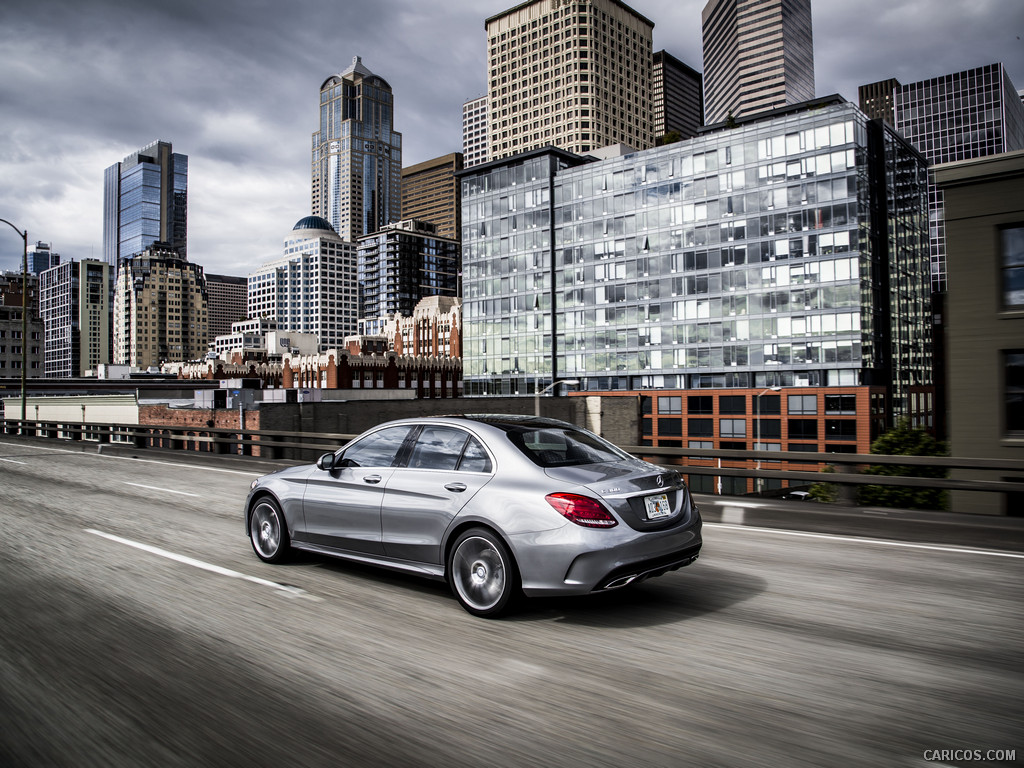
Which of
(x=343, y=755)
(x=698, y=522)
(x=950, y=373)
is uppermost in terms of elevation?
(x=950, y=373)

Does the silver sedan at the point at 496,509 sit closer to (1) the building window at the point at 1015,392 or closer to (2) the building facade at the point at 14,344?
(1) the building window at the point at 1015,392

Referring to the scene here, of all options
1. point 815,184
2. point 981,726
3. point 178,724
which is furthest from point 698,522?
point 815,184

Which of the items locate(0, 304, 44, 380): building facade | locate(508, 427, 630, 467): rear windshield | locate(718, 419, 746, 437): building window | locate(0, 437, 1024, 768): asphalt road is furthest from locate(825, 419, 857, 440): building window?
locate(0, 304, 44, 380): building facade

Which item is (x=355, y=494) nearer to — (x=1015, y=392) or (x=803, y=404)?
(x=1015, y=392)

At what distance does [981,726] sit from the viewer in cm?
336

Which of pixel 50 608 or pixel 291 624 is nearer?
pixel 291 624

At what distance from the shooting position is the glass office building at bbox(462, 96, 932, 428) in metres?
59.1

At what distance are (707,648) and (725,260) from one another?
64.3 meters

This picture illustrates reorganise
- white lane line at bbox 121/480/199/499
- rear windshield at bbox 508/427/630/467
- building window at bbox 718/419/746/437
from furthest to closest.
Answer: building window at bbox 718/419/746/437 → white lane line at bbox 121/480/199/499 → rear windshield at bbox 508/427/630/467

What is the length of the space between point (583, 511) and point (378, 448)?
2344mm

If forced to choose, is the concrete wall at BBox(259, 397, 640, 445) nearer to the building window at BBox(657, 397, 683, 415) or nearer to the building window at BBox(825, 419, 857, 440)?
the building window at BBox(657, 397, 683, 415)

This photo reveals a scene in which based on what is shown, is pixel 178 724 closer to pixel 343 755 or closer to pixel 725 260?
pixel 343 755

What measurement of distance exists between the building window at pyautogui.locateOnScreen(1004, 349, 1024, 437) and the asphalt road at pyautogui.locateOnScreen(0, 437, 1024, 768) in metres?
10.3

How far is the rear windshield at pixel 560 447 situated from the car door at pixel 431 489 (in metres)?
0.34
